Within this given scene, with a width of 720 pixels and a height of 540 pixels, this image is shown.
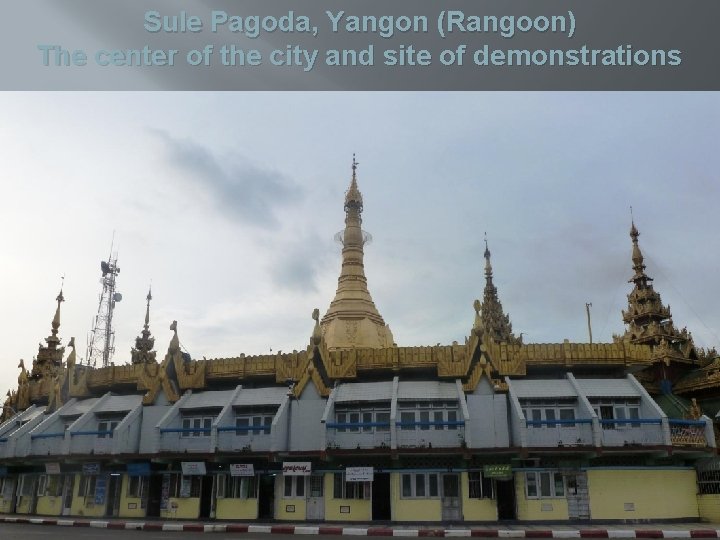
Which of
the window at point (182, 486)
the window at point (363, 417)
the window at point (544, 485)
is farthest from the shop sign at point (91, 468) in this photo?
the window at point (544, 485)

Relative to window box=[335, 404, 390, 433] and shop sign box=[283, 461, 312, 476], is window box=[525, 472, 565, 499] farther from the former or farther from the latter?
shop sign box=[283, 461, 312, 476]

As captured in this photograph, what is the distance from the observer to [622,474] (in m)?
26.5

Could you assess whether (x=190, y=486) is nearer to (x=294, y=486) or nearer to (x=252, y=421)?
(x=252, y=421)

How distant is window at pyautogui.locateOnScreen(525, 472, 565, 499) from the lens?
1041 inches

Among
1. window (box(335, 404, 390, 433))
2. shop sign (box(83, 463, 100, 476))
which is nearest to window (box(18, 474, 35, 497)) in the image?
shop sign (box(83, 463, 100, 476))

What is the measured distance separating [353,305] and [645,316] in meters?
21.4

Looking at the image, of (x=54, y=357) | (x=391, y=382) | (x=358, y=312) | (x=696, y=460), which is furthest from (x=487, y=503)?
(x=54, y=357)

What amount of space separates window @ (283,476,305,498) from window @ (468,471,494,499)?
767cm

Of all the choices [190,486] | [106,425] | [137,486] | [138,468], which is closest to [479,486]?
[190,486]

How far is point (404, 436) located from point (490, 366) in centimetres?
544

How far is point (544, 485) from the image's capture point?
87.6 feet

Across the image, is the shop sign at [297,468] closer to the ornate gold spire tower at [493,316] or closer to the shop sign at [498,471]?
Result: the shop sign at [498,471]

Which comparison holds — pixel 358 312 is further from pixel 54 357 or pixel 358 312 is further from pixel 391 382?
pixel 54 357

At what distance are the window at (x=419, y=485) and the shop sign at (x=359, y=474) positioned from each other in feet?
5.33
